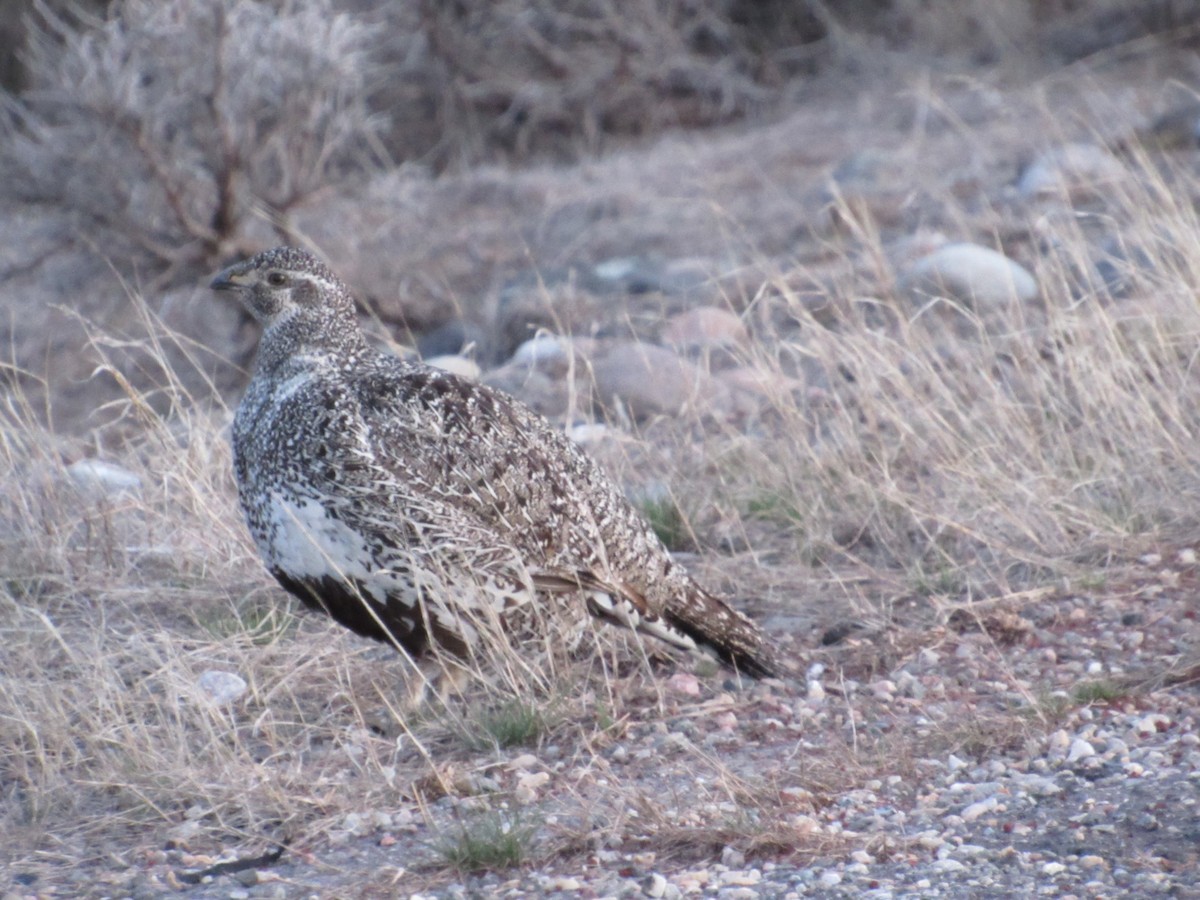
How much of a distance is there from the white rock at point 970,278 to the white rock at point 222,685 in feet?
14.3

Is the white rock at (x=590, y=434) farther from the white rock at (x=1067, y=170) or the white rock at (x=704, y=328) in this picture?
the white rock at (x=1067, y=170)

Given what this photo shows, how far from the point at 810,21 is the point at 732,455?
11.6m

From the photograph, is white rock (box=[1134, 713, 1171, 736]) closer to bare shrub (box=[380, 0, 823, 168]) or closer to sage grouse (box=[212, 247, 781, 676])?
sage grouse (box=[212, 247, 781, 676])

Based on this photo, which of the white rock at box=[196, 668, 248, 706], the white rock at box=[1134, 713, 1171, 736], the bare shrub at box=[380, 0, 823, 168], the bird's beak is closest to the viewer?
the white rock at box=[1134, 713, 1171, 736]

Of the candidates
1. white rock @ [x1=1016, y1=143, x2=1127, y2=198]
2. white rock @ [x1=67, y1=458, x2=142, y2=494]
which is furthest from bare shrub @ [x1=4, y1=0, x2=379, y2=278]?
white rock @ [x1=1016, y1=143, x2=1127, y2=198]

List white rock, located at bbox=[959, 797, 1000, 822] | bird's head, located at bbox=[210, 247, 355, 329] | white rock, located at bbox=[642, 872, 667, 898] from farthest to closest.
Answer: bird's head, located at bbox=[210, 247, 355, 329], white rock, located at bbox=[959, 797, 1000, 822], white rock, located at bbox=[642, 872, 667, 898]

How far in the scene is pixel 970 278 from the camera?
7965 mm

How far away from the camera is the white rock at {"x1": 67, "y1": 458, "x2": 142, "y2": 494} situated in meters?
5.99

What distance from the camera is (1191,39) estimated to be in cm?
1420

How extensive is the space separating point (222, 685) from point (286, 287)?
123 centimetres

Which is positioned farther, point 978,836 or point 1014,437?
point 1014,437

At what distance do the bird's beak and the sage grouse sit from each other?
0.13 m

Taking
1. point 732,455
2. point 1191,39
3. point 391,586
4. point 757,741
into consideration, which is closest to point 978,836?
point 757,741

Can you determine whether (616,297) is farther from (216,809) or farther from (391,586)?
(216,809)
